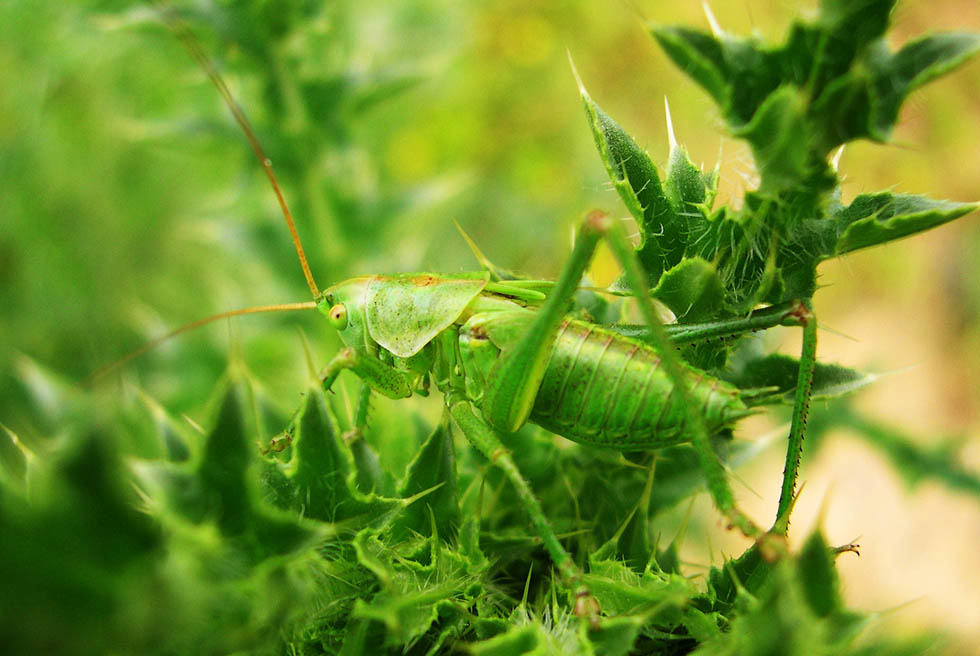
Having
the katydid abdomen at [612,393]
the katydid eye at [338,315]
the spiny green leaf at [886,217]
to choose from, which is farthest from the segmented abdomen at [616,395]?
the katydid eye at [338,315]

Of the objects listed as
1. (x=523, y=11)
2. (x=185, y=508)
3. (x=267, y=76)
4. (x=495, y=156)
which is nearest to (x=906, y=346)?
(x=495, y=156)

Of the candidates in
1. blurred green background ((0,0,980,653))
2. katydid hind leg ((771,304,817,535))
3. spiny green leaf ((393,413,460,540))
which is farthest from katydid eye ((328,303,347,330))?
katydid hind leg ((771,304,817,535))

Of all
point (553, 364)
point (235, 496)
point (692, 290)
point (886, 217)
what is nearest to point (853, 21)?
point (886, 217)

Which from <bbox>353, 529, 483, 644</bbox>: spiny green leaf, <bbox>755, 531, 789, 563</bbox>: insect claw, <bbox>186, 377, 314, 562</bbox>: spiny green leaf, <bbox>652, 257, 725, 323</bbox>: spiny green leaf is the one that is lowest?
<bbox>755, 531, 789, 563</bbox>: insect claw

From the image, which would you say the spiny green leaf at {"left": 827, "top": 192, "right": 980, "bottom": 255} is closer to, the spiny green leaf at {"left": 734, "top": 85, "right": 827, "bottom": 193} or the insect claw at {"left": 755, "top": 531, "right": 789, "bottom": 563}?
the spiny green leaf at {"left": 734, "top": 85, "right": 827, "bottom": 193}

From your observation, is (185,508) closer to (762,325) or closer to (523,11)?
(762,325)

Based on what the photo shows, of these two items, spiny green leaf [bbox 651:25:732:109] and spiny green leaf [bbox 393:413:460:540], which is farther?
spiny green leaf [bbox 393:413:460:540]
